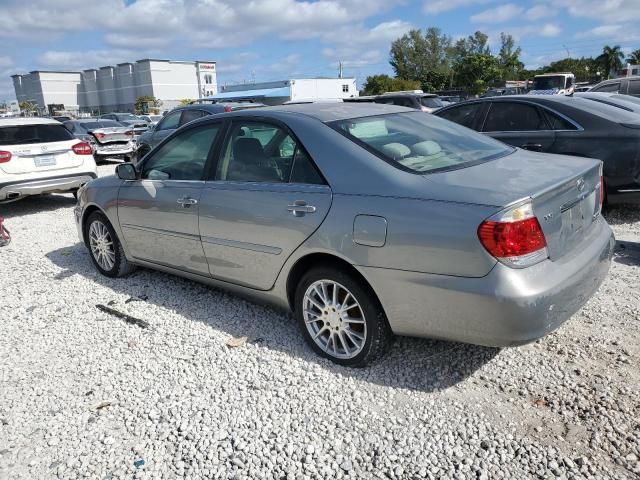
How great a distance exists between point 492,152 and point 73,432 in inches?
124

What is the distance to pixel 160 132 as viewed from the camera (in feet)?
42.1

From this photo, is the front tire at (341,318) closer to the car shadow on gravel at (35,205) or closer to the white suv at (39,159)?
the white suv at (39,159)

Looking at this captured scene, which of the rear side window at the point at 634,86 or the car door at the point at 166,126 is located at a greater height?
the rear side window at the point at 634,86

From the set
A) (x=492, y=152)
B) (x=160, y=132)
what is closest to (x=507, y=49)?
(x=160, y=132)

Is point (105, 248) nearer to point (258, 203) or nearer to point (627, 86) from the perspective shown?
point (258, 203)

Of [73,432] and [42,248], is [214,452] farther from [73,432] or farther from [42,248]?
[42,248]

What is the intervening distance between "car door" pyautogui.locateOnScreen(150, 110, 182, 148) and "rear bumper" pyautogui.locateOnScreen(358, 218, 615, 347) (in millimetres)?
10679

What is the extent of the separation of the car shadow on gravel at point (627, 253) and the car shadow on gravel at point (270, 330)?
2295mm

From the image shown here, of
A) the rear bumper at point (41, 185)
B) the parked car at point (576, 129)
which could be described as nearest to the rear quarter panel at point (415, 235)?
the parked car at point (576, 129)

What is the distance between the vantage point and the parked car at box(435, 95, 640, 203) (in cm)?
610

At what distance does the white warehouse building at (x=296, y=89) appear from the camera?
2675 inches

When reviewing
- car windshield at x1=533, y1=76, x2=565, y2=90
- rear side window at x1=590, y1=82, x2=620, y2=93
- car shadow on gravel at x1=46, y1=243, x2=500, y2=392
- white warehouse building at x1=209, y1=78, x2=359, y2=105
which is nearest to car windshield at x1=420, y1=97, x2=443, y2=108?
rear side window at x1=590, y1=82, x2=620, y2=93

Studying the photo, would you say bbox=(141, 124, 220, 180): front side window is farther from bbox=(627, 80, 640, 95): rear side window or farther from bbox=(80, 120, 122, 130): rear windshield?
bbox=(627, 80, 640, 95): rear side window

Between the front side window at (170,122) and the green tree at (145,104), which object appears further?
the green tree at (145,104)
